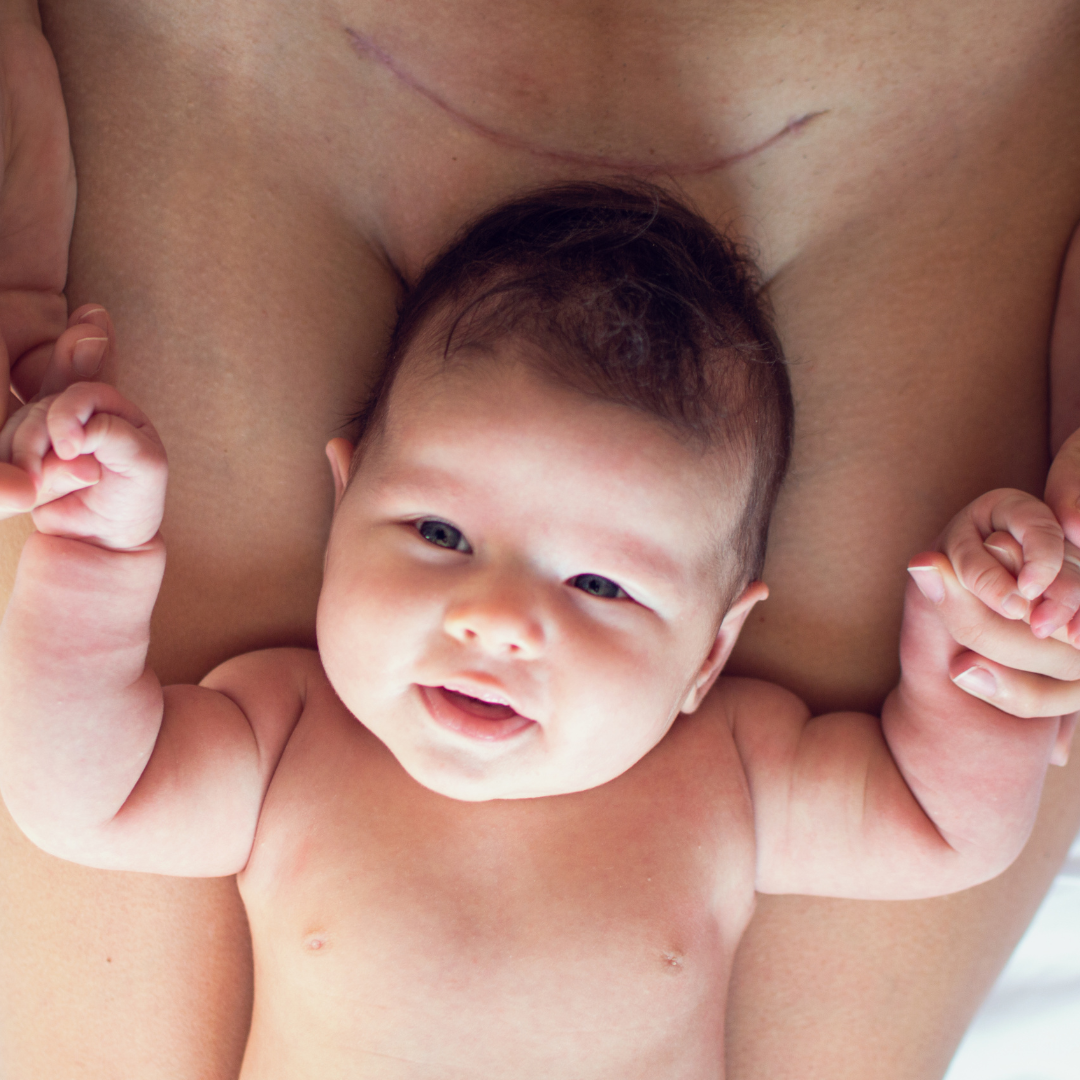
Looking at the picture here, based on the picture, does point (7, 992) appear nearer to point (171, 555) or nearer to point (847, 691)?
point (171, 555)

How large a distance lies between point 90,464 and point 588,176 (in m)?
0.83

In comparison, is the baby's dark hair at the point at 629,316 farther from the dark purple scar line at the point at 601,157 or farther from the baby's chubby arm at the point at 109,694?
the baby's chubby arm at the point at 109,694

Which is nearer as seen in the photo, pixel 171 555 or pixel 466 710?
pixel 466 710

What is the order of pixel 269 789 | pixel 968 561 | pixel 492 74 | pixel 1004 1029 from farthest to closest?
pixel 1004 1029 → pixel 492 74 → pixel 269 789 → pixel 968 561

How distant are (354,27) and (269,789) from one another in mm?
1054

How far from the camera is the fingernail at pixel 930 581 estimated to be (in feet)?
3.97

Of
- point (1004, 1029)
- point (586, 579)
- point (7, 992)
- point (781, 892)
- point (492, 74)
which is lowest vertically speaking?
point (1004, 1029)

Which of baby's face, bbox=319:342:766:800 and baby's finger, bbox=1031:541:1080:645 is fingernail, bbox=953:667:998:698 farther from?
baby's face, bbox=319:342:766:800

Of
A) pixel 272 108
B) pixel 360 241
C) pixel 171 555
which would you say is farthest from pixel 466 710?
pixel 272 108

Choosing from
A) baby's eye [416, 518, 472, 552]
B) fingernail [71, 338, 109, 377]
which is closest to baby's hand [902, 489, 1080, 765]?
baby's eye [416, 518, 472, 552]

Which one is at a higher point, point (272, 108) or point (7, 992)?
point (272, 108)

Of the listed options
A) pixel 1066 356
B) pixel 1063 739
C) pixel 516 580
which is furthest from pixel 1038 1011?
pixel 516 580

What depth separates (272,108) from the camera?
1416 mm

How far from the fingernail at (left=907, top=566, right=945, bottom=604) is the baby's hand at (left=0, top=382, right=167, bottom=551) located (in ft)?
2.87
